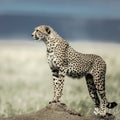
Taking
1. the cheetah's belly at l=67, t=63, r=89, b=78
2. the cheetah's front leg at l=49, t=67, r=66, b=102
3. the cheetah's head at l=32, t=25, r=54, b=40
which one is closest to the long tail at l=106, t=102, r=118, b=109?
the cheetah's belly at l=67, t=63, r=89, b=78

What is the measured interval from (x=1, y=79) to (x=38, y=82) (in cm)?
152

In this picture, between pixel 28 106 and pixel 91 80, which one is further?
pixel 28 106

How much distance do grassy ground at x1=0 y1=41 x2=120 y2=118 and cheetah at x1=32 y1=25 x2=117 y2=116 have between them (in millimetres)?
1205

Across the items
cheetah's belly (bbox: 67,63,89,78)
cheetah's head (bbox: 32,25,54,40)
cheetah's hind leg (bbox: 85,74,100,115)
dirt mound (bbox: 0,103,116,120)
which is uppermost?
cheetah's head (bbox: 32,25,54,40)

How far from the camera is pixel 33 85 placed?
27.7m

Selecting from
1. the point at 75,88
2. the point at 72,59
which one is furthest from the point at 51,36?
the point at 75,88

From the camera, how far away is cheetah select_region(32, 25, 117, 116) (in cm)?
1487

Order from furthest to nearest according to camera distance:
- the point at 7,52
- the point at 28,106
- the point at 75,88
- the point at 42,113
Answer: the point at 7,52 < the point at 75,88 < the point at 28,106 < the point at 42,113

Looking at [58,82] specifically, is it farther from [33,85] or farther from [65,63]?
[33,85]

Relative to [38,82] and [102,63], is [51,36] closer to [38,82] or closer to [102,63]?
[102,63]

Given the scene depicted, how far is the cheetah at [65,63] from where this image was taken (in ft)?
48.8

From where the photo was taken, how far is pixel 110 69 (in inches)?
1032

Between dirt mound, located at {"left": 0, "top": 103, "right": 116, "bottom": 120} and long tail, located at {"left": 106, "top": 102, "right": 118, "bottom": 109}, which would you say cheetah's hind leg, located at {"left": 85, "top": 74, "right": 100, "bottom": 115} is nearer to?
long tail, located at {"left": 106, "top": 102, "right": 118, "bottom": 109}

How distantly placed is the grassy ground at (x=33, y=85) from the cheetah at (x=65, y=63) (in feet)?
3.95
